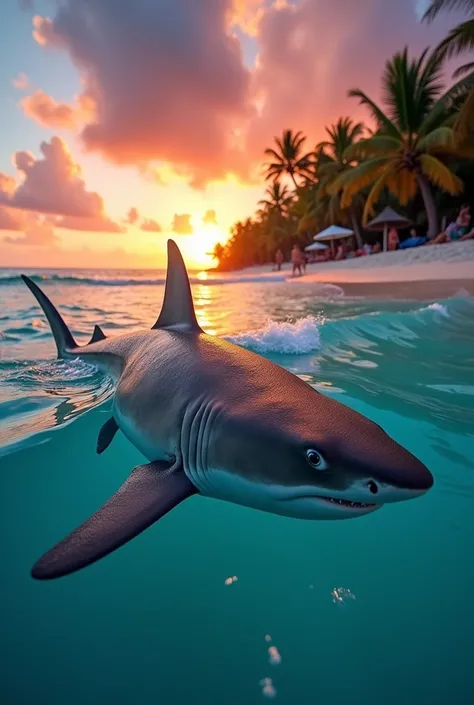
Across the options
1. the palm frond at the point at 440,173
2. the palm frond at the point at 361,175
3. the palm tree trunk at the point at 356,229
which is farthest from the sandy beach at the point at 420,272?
the palm tree trunk at the point at 356,229

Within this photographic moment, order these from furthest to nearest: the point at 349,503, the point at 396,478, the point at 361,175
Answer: the point at 361,175 < the point at 349,503 < the point at 396,478

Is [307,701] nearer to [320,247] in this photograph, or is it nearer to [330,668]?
[330,668]

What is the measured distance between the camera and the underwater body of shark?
1.30m

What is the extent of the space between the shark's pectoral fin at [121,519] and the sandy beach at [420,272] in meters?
10.9

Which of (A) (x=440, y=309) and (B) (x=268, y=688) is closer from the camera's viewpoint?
(B) (x=268, y=688)

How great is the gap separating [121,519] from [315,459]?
0.75 meters

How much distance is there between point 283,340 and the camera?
5.27 meters

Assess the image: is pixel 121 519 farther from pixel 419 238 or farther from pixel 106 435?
pixel 419 238

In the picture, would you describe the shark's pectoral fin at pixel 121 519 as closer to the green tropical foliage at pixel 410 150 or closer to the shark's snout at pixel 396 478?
the shark's snout at pixel 396 478

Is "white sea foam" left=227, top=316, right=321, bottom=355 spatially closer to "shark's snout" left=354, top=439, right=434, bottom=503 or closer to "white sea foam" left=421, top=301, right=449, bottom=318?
"white sea foam" left=421, top=301, right=449, bottom=318

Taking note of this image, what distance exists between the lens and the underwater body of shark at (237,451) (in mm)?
1304

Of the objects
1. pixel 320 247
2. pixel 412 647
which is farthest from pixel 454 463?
pixel 320 247

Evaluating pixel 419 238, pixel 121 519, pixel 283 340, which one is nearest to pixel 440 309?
pixel 283 340

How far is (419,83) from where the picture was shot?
20.9m
